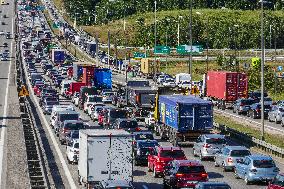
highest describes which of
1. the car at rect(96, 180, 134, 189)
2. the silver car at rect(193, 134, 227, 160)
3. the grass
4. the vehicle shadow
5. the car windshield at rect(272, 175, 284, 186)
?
the car at rect(96, 180, 134, 189)

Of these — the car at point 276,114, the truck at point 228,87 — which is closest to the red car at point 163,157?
the car at point 276,114

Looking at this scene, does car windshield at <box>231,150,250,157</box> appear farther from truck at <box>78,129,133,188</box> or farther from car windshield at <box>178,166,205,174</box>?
truck at <box>78,129,133,188</box>

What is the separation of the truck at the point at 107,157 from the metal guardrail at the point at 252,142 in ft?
46.3

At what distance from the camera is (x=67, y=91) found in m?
100

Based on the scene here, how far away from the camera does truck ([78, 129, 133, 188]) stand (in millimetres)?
38000

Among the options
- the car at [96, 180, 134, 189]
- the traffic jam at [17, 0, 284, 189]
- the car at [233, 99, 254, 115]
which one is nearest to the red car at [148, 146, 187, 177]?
the traffic jam at [17, 0, 284, 189]

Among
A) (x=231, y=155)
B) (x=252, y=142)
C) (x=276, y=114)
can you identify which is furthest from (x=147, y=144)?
(x=276, y=114)

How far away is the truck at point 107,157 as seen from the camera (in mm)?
38000

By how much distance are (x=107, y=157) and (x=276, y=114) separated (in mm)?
35410

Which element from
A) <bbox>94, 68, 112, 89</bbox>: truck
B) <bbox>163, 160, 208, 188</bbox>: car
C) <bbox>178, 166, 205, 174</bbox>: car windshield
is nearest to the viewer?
<bbox>163, 160, 208, 188</bbox>: car

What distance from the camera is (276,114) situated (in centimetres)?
7138

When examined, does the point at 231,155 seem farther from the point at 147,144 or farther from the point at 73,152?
the point at 73,152

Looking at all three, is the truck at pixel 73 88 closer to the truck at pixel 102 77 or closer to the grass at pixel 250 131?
the truck at pixel 102 77

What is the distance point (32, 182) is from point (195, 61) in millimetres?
126735
